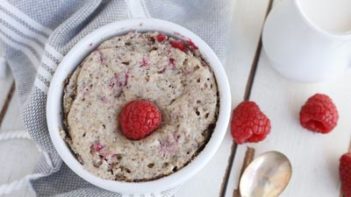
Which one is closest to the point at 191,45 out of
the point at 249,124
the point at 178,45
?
the point at 178,45

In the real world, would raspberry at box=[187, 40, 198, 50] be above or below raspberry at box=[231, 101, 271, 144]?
above

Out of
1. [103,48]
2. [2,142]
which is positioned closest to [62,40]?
[103,48]

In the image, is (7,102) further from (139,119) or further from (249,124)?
(249,124)

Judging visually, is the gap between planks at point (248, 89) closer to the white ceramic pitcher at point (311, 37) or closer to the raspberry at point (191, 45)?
the white ceramic pitcher at point (311, 37)

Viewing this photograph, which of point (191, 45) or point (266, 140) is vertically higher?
point (191, 45)

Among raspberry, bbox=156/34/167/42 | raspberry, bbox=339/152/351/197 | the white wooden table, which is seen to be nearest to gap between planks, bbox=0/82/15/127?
the white wooden table

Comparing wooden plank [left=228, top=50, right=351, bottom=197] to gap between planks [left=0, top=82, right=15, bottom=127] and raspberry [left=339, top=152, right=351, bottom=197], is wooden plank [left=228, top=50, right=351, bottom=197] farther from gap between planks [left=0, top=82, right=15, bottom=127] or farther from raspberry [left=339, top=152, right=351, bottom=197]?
gap between planks [left=0, top=82, right=15, bottom=127]

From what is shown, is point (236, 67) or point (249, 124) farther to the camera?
point (236, 67)
